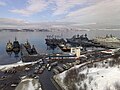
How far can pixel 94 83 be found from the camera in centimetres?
2745

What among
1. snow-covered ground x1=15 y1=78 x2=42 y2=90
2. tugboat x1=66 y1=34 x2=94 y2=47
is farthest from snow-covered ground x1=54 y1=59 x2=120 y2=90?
tugboat x1=66 y1=34 x2=94 y2=47

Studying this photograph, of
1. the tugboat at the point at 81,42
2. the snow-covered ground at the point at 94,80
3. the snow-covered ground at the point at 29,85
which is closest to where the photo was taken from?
the snow-covered ground at the point at 94,80

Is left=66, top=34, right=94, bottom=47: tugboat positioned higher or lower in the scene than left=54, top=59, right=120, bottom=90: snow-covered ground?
lower

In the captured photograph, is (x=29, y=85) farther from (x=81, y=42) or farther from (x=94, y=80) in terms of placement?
(x=81, y=42)

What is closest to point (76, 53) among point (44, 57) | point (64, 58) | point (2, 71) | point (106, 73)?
point (64, 58)

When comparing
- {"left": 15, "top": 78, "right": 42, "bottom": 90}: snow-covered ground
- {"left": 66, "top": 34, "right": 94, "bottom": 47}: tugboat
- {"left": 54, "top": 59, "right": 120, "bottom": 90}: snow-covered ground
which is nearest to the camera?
{"left": 54, "top": 59, "right": 120, "bottom": 90}: snow-covered ground

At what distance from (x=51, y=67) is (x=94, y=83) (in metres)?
16.5

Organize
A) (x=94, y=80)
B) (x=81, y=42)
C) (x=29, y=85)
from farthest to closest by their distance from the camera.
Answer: (x=81, y=42)
(x=29, y=85)
(x=94, y=80)

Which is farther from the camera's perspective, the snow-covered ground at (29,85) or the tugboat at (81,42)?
the tugboat at (81,42)

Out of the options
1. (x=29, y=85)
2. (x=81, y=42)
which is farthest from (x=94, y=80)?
(x=81, y=42)

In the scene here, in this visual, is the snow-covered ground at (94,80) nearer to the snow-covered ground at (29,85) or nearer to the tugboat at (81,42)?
the snow-covered ground at (29,85)

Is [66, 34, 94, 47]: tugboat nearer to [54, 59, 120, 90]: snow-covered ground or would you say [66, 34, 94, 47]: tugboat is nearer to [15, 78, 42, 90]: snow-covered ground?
[54, 59, 120, 90]: snow-covered ground

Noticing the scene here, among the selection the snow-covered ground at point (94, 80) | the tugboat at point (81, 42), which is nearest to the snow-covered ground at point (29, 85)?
the snow-covered ground at point (94, 80)

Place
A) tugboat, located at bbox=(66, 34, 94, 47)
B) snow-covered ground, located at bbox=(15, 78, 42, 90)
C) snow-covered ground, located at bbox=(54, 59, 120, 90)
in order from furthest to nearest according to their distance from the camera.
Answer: tugboat, located at bbox=(66, 34, 94, 47), snow-covered ground, located at bbox=(15, 78, 42, 90), snow-covered ground, located at bbox=(54, 59, 120, 90)
